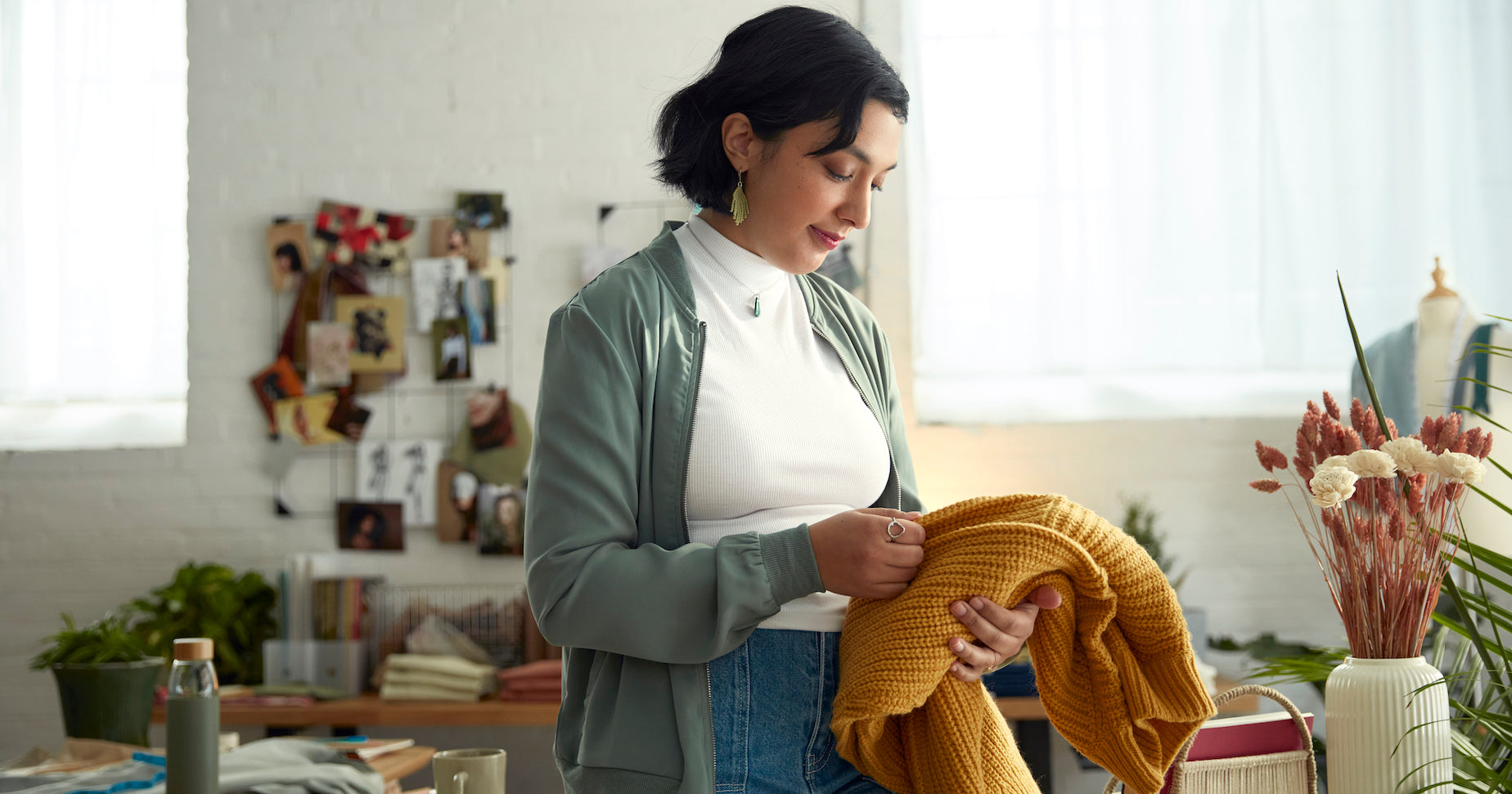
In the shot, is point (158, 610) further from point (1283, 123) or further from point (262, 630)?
point (1283, 123)

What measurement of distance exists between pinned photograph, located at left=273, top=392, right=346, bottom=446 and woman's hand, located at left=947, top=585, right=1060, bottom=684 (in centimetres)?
307

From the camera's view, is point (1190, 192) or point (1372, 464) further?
point (1190, 192)

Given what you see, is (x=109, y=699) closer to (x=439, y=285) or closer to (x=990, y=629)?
(x=439, y=285)

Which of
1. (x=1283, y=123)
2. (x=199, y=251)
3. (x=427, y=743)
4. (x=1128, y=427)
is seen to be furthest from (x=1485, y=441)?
(x=199, y=251)

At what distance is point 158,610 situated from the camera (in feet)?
11.1

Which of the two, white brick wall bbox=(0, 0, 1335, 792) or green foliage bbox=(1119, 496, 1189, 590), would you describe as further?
white brick wall bbox=(0, 0, 1335, 792)

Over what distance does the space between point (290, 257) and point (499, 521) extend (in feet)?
3.70

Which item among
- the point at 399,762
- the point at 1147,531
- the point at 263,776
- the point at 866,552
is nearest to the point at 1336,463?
the point at 866,552

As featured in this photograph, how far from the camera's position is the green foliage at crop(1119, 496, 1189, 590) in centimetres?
330

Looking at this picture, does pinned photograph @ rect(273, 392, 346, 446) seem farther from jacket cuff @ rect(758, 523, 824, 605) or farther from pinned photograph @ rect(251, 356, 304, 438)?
jacket cuff @ rect(758, 523, 824, 605)

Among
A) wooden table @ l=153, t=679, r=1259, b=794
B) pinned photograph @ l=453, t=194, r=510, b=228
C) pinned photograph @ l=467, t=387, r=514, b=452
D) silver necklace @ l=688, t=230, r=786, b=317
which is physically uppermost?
pinned photograph @ l=453, t=194, r=510, b=228

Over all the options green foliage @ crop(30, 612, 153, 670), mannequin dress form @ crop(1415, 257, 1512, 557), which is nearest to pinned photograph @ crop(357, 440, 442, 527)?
green foliage @ crop(30, 612, 153, 670)

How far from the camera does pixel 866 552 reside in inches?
38.8

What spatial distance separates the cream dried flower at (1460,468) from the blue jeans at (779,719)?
73 cm
